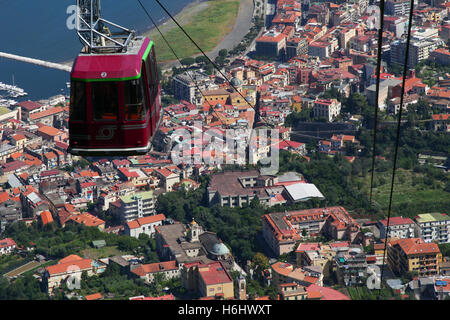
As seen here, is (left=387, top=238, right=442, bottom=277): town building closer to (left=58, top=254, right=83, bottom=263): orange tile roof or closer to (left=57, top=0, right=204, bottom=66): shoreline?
(left=58, top=254, right=83, bottom=263): orange tile roof

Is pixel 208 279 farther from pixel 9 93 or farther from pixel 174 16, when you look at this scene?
pixel 174 16

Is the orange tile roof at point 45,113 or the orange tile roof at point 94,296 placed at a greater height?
the orange tile roof at point 45,113

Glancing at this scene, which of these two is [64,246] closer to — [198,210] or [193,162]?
[198,210]

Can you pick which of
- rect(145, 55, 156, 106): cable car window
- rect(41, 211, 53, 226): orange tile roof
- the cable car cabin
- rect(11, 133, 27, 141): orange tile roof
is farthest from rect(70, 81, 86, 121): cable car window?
rect(11, 133, 27, 141): orange tile roof

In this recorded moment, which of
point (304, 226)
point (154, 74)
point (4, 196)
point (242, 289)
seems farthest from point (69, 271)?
Result: point (154, 74)

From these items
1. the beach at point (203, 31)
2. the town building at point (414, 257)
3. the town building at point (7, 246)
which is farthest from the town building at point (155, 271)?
the beach at point (203, 31)

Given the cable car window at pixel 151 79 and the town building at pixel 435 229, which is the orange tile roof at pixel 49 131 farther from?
the cable car window at pixel 151 79
